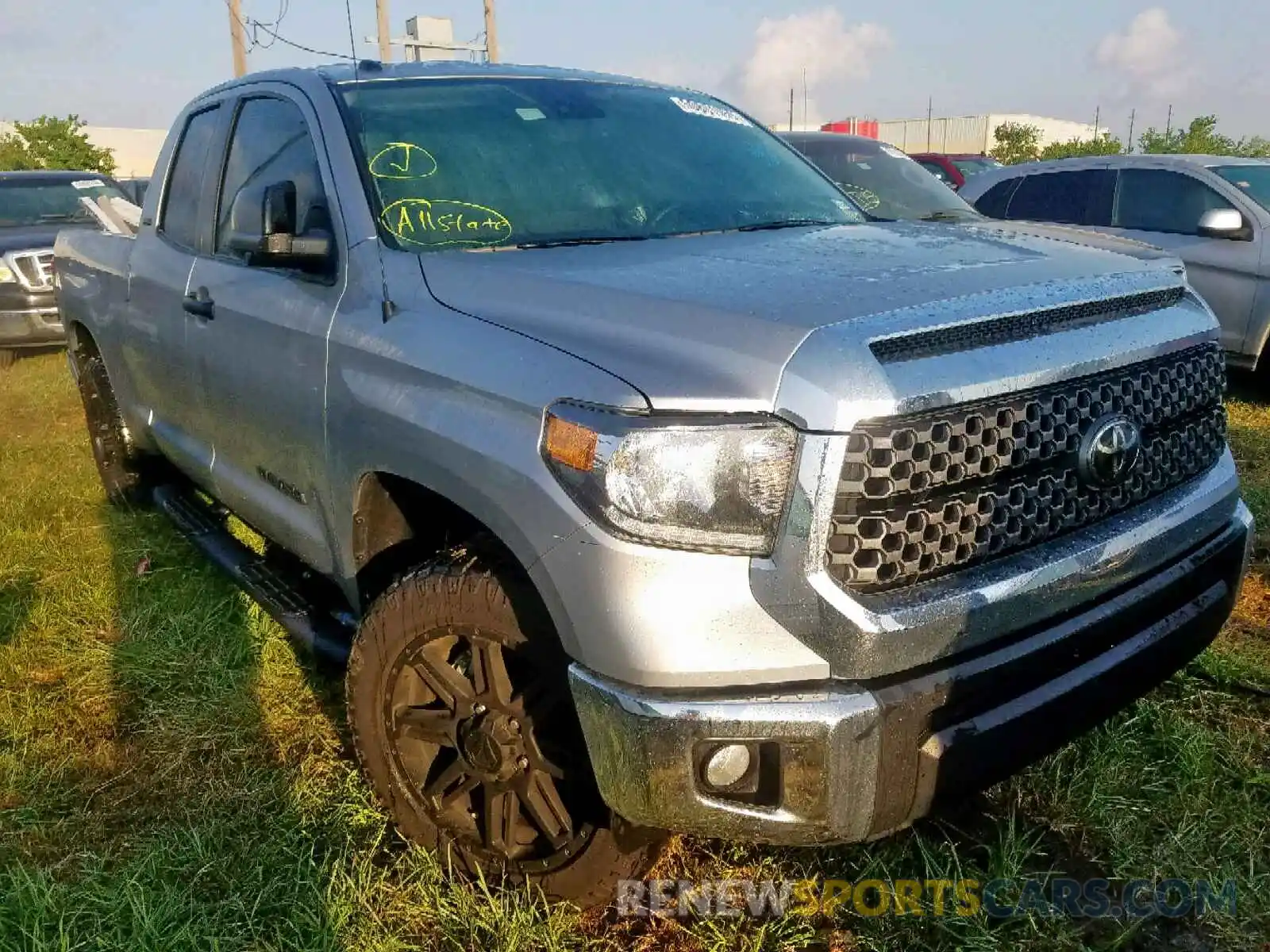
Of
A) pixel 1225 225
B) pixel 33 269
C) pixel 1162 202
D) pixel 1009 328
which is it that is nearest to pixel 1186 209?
pixel 1162 202

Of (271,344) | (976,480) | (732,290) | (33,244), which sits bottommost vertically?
(33,244)

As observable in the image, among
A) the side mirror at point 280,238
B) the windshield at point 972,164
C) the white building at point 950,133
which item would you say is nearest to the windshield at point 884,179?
the side mirror at point 280,238

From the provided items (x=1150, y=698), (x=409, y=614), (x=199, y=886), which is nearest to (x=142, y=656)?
(x=199, y=886)

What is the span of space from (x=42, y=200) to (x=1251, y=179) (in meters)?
10.8

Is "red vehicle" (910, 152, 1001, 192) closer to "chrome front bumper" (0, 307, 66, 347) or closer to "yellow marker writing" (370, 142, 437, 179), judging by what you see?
"chrome front bumper" (0, 307, 66, 347)

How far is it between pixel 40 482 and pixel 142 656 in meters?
2.89

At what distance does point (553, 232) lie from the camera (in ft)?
8.95

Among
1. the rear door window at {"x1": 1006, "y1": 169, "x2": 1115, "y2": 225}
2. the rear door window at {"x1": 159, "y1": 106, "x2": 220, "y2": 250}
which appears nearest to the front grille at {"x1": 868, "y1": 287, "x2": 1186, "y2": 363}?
the rear door window at {"x1": 159, "y1": 106, "x2": 220, "y2": 250}

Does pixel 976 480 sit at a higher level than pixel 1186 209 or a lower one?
lower

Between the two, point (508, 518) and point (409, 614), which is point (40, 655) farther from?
point (508, 518)

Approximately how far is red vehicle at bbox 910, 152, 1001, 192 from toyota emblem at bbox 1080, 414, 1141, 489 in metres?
9.16

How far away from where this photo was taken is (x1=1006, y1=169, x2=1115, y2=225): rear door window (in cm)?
749

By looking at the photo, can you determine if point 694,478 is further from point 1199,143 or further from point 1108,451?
point 1199,143

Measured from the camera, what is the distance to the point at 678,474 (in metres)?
1.83
